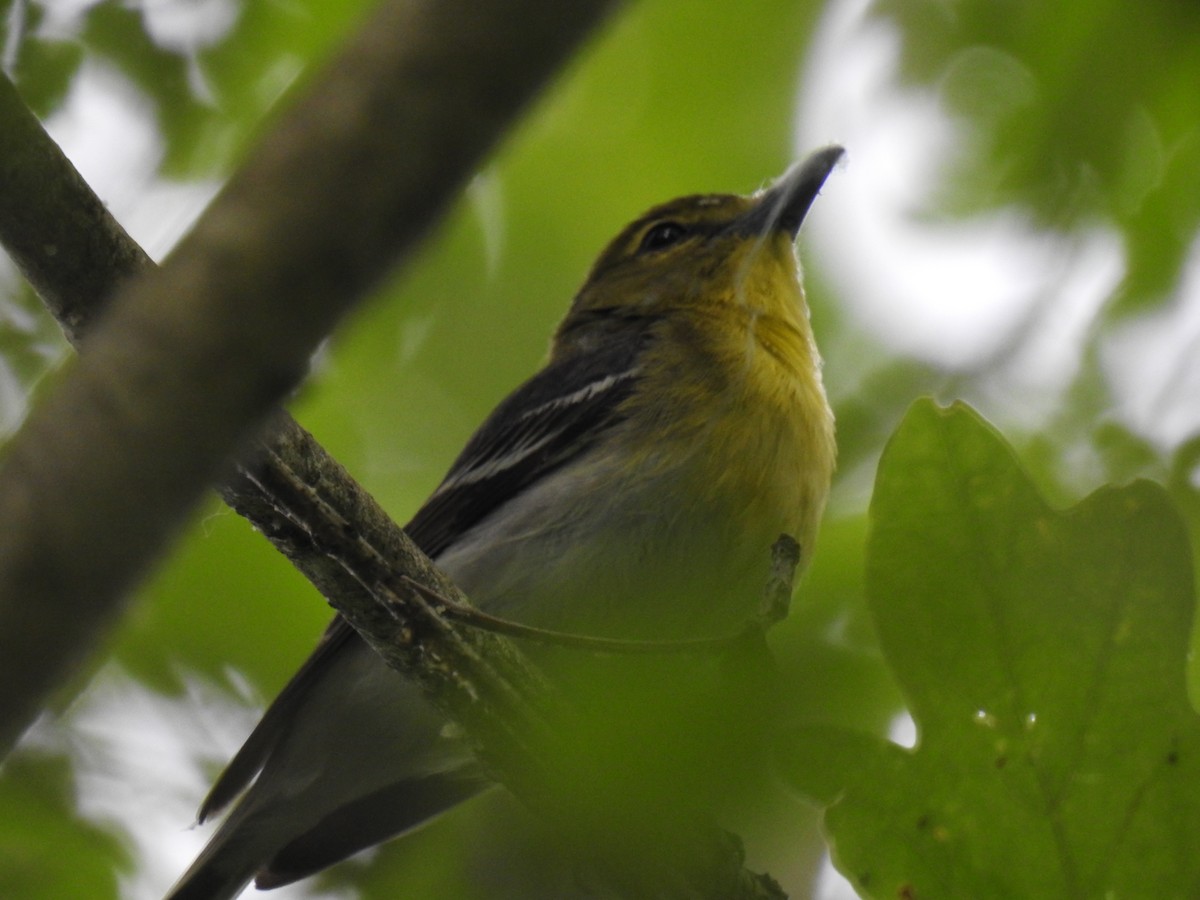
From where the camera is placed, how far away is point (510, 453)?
534cm

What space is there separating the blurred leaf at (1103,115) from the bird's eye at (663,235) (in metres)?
2.00

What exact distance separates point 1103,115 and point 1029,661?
2.08 meters

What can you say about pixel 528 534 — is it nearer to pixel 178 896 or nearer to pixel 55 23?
pixel 178 896

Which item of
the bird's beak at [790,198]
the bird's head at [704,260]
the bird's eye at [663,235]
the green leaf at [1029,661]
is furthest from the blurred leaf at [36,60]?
the green leaf at [1029,661]

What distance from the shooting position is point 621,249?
6355 millimetres

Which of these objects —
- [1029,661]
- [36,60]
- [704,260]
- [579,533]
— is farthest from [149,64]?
[1029,661]

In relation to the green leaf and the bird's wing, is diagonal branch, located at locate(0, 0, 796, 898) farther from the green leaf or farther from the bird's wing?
the bird's wing

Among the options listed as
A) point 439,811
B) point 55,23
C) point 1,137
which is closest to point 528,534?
point 439,811

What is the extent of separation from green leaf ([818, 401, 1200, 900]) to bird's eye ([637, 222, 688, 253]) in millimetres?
4016

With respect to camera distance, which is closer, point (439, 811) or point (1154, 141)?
point (1154, 141)

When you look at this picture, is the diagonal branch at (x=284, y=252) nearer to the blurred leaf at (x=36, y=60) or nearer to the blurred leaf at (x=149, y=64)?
the blurred leaf at (x=36, y=60)

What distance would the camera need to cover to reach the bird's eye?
6223 mm

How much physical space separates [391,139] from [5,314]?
14.7ft

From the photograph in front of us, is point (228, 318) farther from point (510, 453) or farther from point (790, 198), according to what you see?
point (790, 198)
